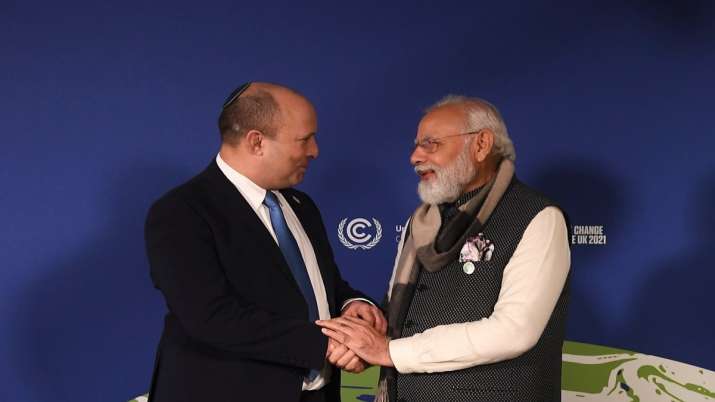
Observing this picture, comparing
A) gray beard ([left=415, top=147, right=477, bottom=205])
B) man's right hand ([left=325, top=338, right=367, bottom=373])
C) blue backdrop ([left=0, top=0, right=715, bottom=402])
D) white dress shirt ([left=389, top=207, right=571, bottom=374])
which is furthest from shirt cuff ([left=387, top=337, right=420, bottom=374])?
blue backdrop ([left=0, top=0, right=715, bottom=402])

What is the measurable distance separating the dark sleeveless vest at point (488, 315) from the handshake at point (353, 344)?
0.11m

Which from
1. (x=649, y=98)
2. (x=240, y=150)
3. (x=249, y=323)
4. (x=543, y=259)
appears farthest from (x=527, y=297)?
(x=649, y=98)

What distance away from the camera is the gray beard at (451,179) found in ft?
8.31

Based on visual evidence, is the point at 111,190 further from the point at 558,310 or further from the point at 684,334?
the point at 684,334

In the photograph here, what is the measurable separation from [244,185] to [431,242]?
1.88 ft

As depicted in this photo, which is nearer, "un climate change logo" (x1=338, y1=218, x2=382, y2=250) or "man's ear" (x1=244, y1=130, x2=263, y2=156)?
"man's ear" (x1=244, y1=130, x2=263, y2=156)

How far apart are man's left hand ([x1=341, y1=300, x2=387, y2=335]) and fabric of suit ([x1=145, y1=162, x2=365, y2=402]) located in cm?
23

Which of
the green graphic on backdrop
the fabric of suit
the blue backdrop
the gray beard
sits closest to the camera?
the fabric of suit

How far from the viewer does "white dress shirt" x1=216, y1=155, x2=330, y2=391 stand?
94.4 inches

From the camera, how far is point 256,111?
2387 mm

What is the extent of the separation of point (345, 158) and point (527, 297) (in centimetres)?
133

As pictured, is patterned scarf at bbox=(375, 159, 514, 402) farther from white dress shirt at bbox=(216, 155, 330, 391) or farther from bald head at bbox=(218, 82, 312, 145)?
bald head at bbox=(218, 82, 312, 145)

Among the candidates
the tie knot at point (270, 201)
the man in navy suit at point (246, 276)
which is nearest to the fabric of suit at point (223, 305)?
the man in navy suit at point (246, 276)

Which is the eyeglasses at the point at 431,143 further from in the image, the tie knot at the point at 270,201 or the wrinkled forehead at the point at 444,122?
the tie knot at the point at 270,201
